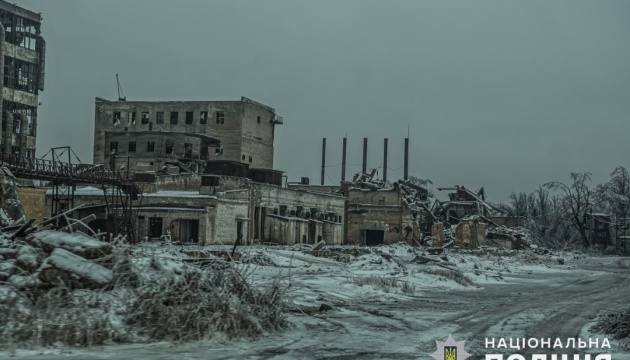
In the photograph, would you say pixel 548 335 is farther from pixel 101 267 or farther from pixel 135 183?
pixel 135 183

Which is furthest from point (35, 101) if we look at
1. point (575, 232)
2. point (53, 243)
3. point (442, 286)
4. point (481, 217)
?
point (53, 243)

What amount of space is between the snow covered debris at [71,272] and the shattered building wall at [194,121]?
5983cm

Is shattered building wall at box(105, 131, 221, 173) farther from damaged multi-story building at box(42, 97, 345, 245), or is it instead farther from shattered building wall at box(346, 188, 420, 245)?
shattered building wall at box(346, 188, 420, 245)

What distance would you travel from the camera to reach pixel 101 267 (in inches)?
384

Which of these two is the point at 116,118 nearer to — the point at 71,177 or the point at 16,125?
the point at 16,125

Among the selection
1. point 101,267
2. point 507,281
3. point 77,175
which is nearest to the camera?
point 101,267

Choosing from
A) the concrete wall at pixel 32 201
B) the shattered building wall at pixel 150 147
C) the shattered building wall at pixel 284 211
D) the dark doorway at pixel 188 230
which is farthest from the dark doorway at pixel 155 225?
the shattered building wall at pixel 150 147

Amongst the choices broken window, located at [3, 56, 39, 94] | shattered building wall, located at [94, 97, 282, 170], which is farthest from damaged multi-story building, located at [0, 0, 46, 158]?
shattered building wall, located at [94, 97, 282, 170]

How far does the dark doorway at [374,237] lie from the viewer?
191 ft

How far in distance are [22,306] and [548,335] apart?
23.2ft

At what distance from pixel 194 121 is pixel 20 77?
16.2m

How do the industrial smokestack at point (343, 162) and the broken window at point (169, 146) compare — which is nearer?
the broken window at point (169, 146)

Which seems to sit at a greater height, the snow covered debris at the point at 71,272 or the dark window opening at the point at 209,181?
the dark window opening at the point at 209,181

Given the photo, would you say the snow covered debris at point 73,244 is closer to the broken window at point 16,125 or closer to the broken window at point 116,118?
the broken window at point 16,125
